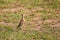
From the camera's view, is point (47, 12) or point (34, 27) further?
point (47, 12)

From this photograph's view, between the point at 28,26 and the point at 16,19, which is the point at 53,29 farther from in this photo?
the point at 16,19

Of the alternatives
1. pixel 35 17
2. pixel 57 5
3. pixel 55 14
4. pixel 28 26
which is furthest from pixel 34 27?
pixel 57 5

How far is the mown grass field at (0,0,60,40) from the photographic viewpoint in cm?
645

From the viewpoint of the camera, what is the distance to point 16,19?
7.50 meters

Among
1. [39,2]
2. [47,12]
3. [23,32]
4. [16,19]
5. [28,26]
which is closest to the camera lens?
[23,32]

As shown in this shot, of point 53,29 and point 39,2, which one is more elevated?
point 39,2

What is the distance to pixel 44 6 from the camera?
8.57 meters

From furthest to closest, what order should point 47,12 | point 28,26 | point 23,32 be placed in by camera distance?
point 47,12 → point 28,26 → point 23,32

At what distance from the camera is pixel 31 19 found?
24.7 ft

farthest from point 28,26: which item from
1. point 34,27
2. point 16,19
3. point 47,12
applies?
point 47,12

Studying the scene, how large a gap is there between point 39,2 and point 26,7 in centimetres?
65

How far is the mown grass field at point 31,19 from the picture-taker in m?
6.45

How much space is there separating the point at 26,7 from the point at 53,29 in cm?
197

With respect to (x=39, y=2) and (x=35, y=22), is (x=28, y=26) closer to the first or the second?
(x=35, y=22)
